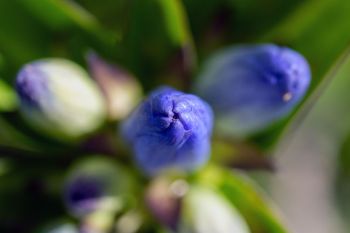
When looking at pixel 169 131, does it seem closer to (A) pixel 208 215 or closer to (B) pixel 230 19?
(A) pixel 208 215

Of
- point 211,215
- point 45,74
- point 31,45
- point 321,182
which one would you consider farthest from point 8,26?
point 321,182

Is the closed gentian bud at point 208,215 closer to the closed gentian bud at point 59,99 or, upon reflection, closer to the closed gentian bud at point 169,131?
the closed gentian bud at point 169,131

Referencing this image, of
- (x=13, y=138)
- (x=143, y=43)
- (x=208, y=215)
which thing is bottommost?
(x=208, y=215)

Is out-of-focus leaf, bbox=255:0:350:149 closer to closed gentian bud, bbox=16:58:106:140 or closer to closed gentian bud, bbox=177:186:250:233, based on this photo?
closed gentian bud, bbox=177:186:250:233

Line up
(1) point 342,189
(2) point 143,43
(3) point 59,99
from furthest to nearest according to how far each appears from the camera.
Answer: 1. (1) point 342,189
2. (2) point 143,43
3. (3) point 59,99

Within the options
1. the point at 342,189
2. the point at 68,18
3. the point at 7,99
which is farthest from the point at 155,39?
the point at 342,189

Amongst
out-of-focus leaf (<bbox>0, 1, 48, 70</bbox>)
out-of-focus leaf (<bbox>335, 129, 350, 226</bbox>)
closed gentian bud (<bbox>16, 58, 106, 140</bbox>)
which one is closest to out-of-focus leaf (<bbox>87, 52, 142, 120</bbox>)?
closed gentian bud (<bbox>16, 58, 106, 140</bbox>)

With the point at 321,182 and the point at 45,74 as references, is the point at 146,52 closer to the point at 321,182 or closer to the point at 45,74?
the point at 45,74
